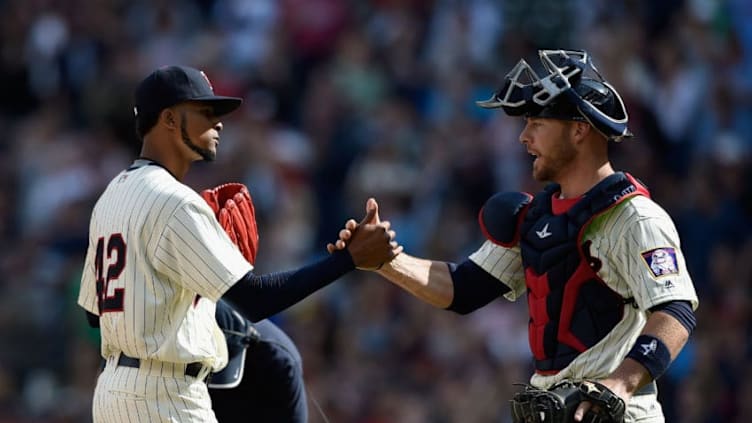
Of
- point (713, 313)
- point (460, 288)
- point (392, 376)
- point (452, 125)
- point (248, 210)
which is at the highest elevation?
point (248, 210)

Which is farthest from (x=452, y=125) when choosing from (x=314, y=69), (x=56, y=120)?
(x=56, y=120)

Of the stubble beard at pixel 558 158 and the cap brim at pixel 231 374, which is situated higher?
the stubble beard at pixel 558 158

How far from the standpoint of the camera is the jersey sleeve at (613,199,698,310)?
4859 millimetres

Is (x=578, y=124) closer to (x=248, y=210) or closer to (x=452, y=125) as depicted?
(x=248, y=210)

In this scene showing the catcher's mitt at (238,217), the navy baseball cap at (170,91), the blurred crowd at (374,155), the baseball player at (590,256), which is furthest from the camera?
the blurred crowd at (374,155)

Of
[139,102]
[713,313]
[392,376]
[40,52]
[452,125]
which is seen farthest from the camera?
[40,52]

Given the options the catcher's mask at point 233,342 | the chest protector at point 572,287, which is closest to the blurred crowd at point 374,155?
the catcher's mask at point 233,342

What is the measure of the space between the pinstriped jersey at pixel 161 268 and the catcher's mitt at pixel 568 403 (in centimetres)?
110

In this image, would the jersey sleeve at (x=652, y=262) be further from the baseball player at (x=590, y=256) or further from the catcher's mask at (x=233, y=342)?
the catcher's mask at (x=233, y=342)

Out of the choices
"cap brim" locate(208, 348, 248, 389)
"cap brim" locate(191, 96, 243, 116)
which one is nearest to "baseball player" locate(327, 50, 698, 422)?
"cap brim" locate(191, 96, 243, 116)

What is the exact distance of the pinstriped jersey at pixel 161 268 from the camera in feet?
16.2

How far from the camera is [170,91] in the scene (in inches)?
203

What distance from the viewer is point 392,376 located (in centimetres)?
998

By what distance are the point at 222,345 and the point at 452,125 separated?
5.63 m
